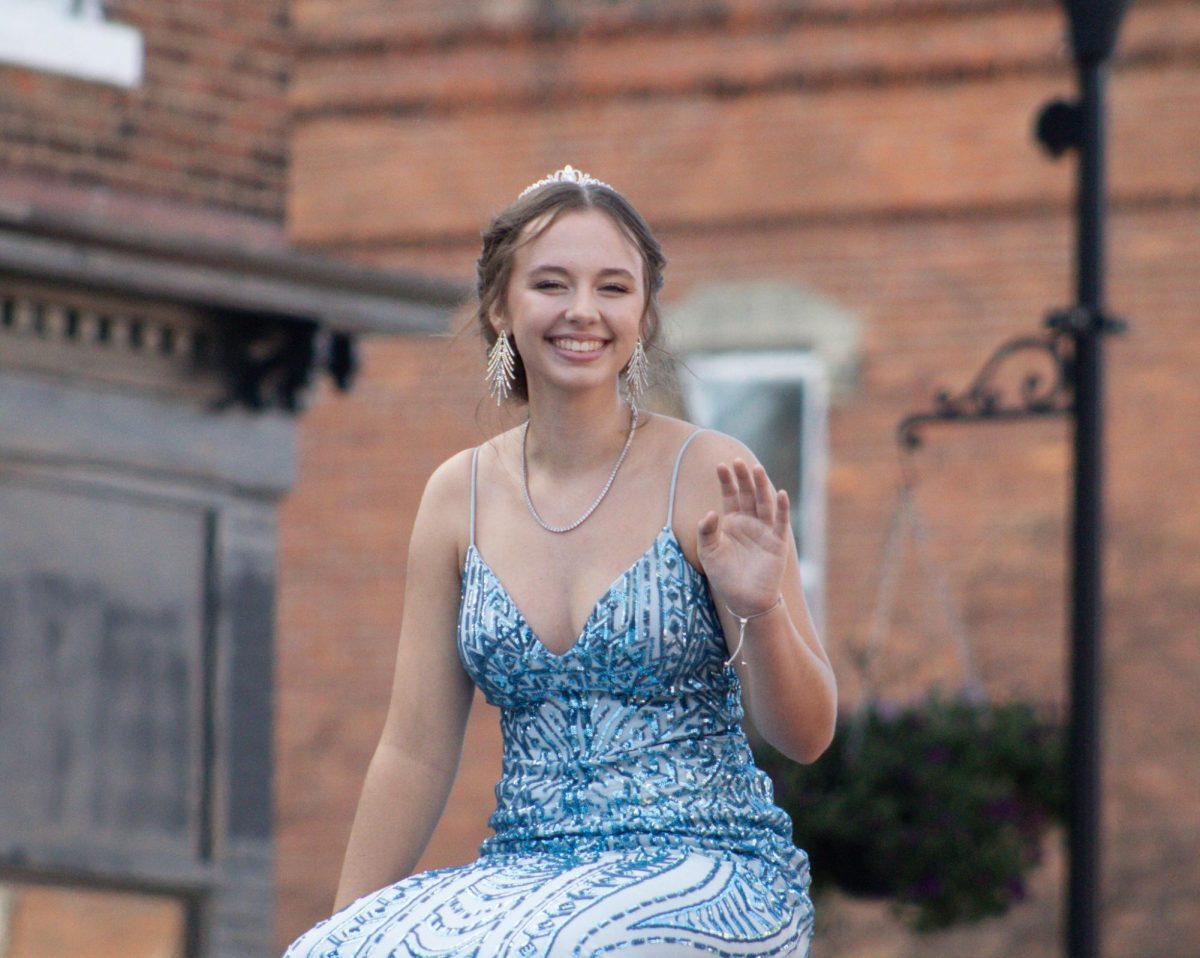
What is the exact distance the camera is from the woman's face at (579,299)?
353cm

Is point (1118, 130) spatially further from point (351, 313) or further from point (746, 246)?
point (351, 313)

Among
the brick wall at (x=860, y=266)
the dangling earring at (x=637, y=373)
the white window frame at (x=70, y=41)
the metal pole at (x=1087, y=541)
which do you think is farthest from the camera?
the brick wall at (x=860, y=266)

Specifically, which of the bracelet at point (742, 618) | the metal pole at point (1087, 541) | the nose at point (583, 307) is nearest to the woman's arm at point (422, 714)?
the nose at point (583, 307)

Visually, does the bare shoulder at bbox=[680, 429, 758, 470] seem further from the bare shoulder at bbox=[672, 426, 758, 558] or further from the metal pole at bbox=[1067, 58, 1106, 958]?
the metal pole at bbox=[1067, 58, 1106, 958]

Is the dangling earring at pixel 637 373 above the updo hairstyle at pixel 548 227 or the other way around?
the other way around

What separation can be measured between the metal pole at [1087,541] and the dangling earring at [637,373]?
3.73 m

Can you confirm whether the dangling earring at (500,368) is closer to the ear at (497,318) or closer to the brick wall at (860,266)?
the ear at (497,318)

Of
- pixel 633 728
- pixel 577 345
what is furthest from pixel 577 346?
pixel 633 728

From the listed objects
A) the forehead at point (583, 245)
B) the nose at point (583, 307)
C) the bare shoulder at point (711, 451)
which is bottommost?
the bare shoulder at point (711, 451)

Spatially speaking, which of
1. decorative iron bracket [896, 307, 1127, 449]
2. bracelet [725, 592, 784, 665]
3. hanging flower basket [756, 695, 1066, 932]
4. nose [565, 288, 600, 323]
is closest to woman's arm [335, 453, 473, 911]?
nose [565, 288, 600, 323]

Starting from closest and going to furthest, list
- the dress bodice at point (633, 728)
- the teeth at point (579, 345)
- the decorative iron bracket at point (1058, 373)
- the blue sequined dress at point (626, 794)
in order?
the blue sequined dress at point (626, 794) < the dress bodice at point (633, 728) < the teeth at point (579, 345) < the decorative iron bracket at point (1058, 373)

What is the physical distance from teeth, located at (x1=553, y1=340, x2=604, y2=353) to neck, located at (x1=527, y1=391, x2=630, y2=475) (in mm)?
109

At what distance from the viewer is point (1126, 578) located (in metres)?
11.2

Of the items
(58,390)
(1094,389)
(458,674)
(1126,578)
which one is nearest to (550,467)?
(458,674)
